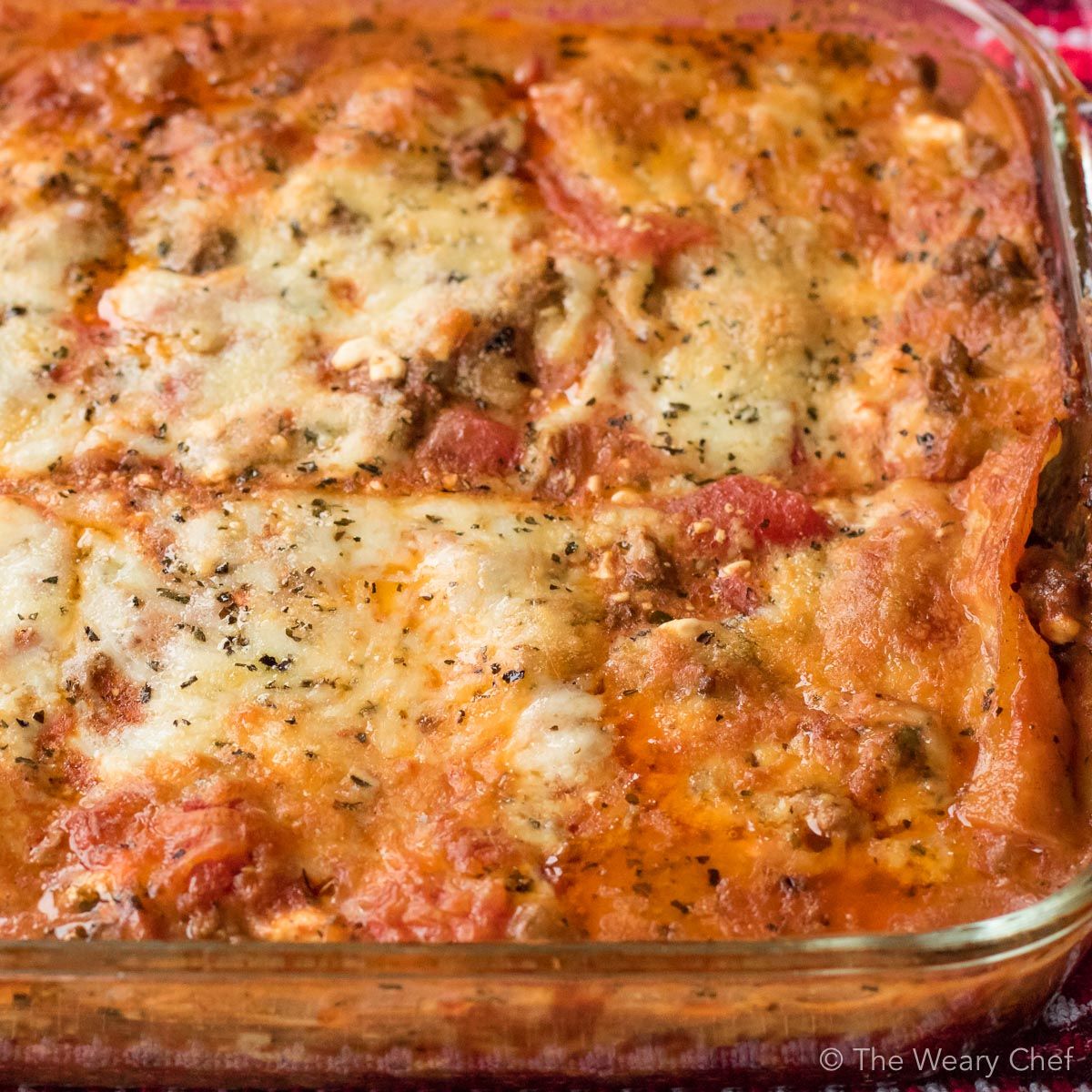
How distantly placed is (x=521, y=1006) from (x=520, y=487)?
93 cm

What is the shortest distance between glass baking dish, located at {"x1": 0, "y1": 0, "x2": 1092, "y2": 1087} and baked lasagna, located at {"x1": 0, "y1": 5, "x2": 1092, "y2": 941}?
0.37 feet

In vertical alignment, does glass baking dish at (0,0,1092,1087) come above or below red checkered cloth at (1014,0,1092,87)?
below

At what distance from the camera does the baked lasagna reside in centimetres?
208

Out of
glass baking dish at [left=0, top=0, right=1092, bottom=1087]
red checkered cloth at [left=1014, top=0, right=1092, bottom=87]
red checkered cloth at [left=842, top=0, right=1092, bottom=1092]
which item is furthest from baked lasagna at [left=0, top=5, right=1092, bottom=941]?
red checkered cloth at [left=1014, top=0, right=1092, bottom=87]

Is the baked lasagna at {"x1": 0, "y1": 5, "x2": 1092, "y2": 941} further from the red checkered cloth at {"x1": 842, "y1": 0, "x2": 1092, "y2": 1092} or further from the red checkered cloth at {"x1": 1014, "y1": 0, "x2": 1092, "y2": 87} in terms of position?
the red checkered cloth at {"x1": 1014, "y1": 0, "x2": 1092, "y2": 87}

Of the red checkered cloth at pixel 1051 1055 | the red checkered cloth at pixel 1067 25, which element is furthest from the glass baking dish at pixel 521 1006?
the red checkered cloth at pixel 1067 25

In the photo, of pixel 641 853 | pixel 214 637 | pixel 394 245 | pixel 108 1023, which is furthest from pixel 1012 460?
pixel 108 1023

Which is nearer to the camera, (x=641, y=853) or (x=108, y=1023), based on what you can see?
(x=108, y=1023)

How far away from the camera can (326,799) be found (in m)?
2.12

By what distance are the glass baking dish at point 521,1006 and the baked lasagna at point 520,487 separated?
0.37ft

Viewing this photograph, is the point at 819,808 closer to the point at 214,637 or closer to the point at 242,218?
the point at 214,637

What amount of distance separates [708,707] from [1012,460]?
73 cm

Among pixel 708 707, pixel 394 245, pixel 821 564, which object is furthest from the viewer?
pixel 394 245

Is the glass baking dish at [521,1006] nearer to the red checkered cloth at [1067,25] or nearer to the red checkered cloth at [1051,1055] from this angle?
the red checkered cloth at [1051,1055]
